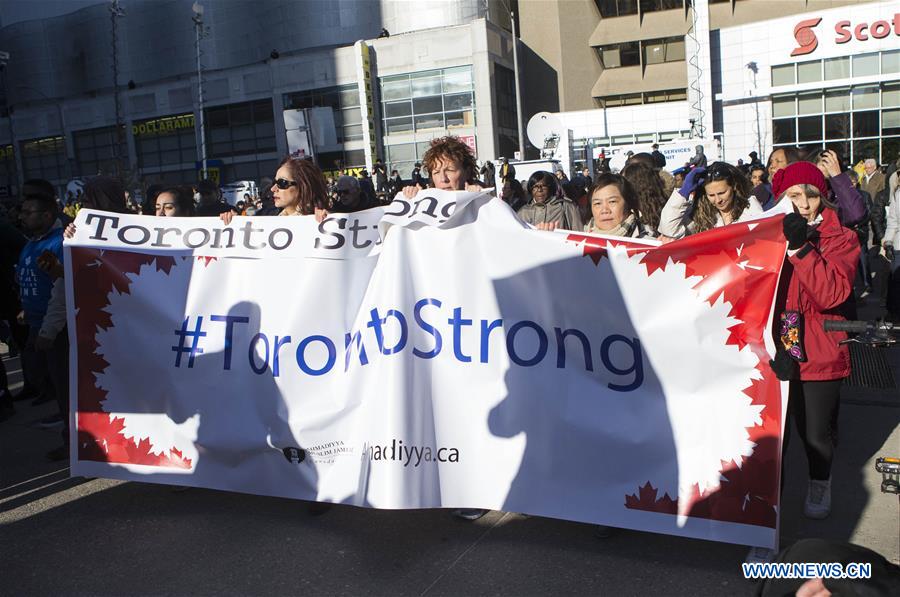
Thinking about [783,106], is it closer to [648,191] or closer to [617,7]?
[617,7]

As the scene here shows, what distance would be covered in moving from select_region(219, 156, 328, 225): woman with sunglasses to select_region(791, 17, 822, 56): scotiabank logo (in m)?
34.7

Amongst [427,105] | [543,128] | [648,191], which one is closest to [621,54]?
[427,105]

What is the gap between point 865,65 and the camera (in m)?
32.8

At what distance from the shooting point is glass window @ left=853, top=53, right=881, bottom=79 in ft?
107

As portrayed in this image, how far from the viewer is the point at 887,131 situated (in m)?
33.0

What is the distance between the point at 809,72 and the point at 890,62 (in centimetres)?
309

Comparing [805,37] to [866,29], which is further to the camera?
[805,37]

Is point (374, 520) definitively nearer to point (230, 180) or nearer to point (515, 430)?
point (515, 430)

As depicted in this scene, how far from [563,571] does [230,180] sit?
164ft

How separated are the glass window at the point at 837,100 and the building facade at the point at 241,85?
51.3ft

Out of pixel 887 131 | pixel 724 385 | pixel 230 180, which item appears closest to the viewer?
pixel 724 385

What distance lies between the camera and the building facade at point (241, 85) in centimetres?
4300

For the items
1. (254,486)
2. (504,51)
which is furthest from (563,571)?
(504,51)

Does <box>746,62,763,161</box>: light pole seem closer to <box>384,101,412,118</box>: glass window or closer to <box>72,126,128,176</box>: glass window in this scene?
<box>384,101,412,118</box>: glass window
